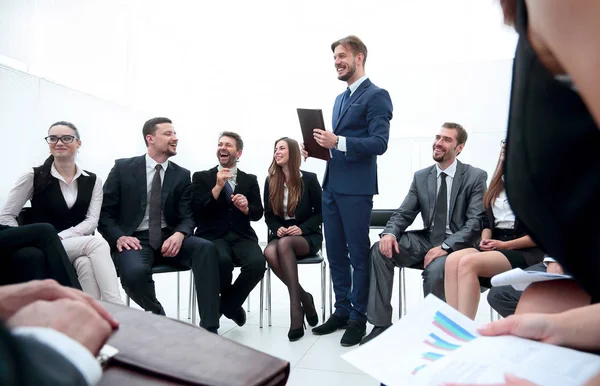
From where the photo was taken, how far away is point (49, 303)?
426 mm

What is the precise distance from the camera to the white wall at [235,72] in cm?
436

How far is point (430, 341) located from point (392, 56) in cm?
587

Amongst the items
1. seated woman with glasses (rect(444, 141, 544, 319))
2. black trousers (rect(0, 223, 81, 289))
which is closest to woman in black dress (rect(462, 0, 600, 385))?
seated woman with glasses (rect(444, 141, 544, 319))

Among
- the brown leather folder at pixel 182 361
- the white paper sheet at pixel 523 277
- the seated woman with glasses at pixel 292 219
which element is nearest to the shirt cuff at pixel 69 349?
the brown leather folder at pixel 182 361

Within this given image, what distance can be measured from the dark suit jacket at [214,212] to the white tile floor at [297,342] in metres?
0.65

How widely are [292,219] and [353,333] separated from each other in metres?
0.97

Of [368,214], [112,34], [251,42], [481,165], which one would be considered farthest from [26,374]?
[251,42]

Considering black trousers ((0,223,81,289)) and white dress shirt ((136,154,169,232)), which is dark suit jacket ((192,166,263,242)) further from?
black trousers ((0,223,81,289))

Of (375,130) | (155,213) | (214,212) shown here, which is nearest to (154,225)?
(155,213)

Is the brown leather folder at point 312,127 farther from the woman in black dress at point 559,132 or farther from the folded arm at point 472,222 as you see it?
the woman in black dress at point 559,132

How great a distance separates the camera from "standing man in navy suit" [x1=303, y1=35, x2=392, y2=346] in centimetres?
266

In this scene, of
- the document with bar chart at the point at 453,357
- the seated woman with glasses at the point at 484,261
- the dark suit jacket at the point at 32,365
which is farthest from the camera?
the seated woman with glasses at the point at 484,261

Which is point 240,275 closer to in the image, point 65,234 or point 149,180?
point 149,180

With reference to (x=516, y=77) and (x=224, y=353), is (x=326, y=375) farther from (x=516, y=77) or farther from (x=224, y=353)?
(x=516, y=77)
